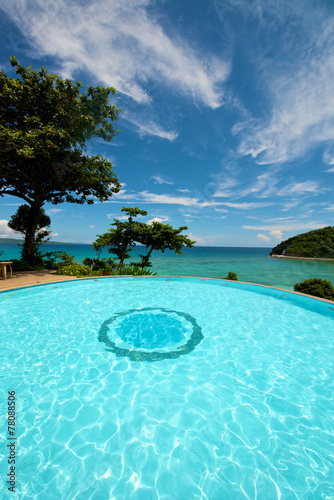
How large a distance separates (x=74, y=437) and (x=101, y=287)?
819cm

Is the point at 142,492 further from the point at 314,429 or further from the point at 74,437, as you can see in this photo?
the point at 314,429

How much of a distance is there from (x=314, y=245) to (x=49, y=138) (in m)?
69.2

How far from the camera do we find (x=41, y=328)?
5535 millimetres

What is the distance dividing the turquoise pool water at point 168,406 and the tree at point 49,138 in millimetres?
9609

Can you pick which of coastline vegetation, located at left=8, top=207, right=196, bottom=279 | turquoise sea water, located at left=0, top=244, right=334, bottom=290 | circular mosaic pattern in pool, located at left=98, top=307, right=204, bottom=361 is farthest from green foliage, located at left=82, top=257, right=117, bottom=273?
circular mosaic pattern in pool, located at left=98, top=307, right=204, bottom=361

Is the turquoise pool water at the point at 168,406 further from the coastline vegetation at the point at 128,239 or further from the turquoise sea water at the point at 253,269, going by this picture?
the turquoise sea water at the point at 253,269

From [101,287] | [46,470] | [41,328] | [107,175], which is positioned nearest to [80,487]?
[46,470]

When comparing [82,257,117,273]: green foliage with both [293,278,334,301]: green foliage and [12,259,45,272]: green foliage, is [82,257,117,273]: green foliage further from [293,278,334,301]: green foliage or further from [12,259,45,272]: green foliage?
[293,278,334,301]: green foliage

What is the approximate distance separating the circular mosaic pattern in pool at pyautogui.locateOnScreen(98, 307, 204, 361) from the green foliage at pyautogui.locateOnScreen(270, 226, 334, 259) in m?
66.0

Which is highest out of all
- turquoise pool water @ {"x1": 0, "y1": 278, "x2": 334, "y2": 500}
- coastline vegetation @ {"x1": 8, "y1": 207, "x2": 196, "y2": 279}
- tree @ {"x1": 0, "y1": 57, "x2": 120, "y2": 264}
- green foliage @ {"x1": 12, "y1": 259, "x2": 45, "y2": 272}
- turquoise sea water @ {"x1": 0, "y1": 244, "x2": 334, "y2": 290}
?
tree @ {"x1": 0, "y1": 57, "x2": 120, "y2": 264}

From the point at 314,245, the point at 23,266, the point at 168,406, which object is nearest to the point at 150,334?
the point at 168,406

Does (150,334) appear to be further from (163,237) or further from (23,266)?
(23,266)

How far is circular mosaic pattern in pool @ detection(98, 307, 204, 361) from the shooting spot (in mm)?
4535

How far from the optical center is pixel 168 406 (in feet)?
9.94
